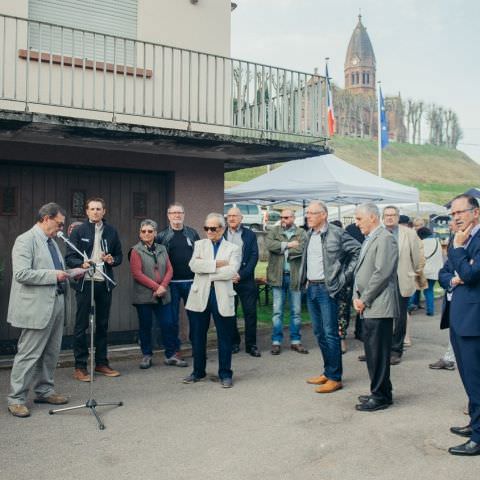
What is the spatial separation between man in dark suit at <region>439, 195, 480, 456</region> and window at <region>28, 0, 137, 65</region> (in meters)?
5.65

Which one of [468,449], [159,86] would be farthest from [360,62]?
[468,449]

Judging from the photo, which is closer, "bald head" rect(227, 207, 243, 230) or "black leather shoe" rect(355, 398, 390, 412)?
"black leather shoe" rect(355, 398, 390, 412)

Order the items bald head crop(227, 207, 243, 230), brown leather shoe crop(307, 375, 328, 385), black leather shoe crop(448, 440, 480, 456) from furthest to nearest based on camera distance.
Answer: bald head crop(227, 207, 243, 230) < brown leather shoe crop(307, 375, 328, 385) < black leather shoe crop(448, 440, 480, 456)

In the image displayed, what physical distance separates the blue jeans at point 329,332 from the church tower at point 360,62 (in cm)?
12392

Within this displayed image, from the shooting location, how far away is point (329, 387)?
6.31 metres

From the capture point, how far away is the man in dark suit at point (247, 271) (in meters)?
8.27

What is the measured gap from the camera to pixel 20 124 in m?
6.78

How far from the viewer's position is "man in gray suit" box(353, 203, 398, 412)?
561 centimetres

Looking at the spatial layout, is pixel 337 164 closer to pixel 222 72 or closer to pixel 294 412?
pixel 222 72

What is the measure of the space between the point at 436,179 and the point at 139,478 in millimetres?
77578

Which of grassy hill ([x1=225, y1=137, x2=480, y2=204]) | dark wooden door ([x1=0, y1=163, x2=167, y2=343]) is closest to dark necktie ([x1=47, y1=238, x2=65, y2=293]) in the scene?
dark wooden door ([x1=0, y1=163, x2=167, y2=343])

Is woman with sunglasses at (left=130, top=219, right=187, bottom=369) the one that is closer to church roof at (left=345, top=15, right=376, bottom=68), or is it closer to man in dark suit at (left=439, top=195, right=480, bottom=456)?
man in dark suit at (left=439, top=195, right=480, bottom=456)

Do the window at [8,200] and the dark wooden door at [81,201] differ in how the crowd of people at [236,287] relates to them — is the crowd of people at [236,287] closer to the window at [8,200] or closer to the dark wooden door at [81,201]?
the dark wooden door at [81,201]

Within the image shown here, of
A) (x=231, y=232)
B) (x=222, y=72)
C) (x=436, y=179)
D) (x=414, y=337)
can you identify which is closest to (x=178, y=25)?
(x=222, y=72)
